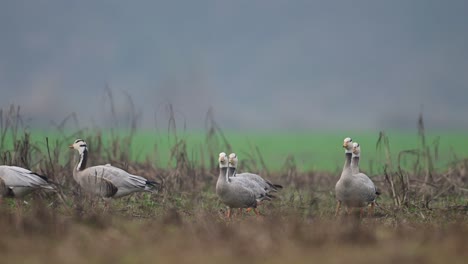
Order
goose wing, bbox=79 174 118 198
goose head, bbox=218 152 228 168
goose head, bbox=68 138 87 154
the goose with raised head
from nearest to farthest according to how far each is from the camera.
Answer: goose head, bbox=218 152 228 168
goose wing, bbox=79 174 118 198
the goose with raised head
goose head, bbox=68 138 87 154

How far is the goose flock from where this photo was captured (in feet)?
35.7

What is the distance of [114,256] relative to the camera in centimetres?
627

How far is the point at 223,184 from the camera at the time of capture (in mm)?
11078

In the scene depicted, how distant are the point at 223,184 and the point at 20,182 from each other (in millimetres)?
2676

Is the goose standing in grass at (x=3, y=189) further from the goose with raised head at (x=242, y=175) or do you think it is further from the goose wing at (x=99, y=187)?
the goose with raised head at (x=242, y=175)

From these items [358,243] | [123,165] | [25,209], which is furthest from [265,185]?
[358,243]

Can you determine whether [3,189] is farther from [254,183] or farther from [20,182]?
[254,183]

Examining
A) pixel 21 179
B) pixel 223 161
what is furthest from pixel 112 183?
pixel 223 161

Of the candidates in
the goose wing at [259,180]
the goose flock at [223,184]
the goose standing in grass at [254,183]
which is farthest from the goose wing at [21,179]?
the goose wing at [259,180]

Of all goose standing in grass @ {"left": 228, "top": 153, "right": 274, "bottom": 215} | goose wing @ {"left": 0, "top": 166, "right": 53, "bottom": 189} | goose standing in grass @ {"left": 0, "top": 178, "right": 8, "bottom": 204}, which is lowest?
goose standing in grass @ {"left": 0, "top": 178, "right": 8, "bottom": 204}

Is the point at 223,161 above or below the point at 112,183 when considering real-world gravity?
above

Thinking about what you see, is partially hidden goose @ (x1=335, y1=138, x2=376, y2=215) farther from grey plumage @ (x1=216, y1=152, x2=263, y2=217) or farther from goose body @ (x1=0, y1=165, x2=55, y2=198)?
goose body @ (x1=0, y1=165, x2=55, y2=198)

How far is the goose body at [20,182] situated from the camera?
10.8m

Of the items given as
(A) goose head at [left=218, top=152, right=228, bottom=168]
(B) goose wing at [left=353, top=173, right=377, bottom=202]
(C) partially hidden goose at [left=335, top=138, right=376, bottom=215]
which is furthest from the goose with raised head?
(B) goose wing at [left=353, top=173, right=377, bottom=202]
